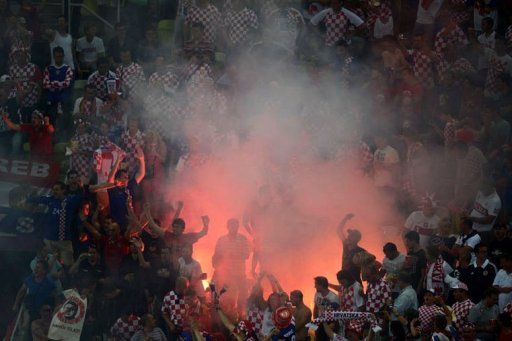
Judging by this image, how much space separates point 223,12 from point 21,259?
5054 millimetres

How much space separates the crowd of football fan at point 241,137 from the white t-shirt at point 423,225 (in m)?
0.02

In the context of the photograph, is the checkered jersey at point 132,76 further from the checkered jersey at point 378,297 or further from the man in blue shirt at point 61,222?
the checkered jersey at point 378,297

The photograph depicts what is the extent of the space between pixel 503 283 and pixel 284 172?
419 cm

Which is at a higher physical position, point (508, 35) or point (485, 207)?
point (508, 35)

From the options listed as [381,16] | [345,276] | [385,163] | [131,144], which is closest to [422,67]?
[381,16]

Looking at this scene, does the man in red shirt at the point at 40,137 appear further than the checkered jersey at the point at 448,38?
No

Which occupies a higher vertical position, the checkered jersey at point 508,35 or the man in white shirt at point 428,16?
the checkered jersey at point 508,35

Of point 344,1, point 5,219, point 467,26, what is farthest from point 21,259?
point 467,26

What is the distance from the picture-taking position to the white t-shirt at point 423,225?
1507 cm

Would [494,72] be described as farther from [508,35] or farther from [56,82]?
[56,82]

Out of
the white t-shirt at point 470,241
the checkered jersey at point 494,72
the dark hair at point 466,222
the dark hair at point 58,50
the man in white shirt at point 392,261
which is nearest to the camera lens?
the man in white shirt at point 392,261

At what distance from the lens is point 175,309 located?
14.0 meters

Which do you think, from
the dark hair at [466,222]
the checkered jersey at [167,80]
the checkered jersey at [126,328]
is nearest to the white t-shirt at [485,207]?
the dark hair at [466,222]

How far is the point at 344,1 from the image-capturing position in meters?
18.7
